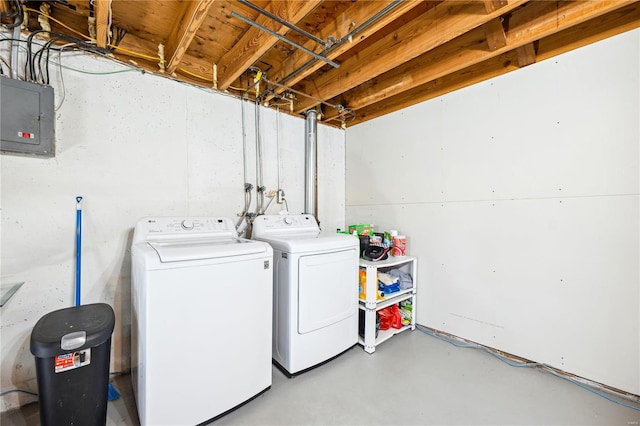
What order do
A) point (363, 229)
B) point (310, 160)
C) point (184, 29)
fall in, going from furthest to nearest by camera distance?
point (310, 160)
point (363, 229)
point (184, 29)

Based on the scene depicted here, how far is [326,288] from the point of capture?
196cm

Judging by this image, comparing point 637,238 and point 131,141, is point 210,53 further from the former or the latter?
point 637,238

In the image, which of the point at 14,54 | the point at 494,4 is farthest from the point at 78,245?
the point at 494,4

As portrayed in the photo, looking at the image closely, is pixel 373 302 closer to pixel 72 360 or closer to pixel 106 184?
pixel 72 360

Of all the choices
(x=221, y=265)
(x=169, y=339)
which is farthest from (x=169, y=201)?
(x=169, y=339)

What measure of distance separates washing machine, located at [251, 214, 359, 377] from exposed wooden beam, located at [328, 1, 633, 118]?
4.93ft

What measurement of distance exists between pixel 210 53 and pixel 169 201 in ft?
4.31

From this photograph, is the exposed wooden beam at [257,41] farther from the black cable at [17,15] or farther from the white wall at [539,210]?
the white wall at [539,210]

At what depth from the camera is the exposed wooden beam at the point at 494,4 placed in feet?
4.59

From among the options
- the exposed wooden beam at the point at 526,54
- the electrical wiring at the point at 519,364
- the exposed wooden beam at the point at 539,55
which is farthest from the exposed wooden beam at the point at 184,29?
the electrical wiring at the point at 519,364

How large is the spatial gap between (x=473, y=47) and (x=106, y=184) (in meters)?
2.84

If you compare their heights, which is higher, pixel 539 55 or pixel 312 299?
pixel 539 55

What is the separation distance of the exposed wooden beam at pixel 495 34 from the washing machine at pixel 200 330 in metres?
2.07

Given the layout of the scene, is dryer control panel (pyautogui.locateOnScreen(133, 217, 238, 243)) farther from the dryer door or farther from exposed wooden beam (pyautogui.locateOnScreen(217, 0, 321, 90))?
exposed wooden beam (pyautogui.locateOnScreen(217, 0, 321, 90))
